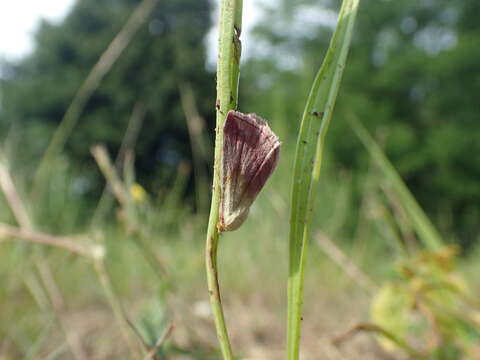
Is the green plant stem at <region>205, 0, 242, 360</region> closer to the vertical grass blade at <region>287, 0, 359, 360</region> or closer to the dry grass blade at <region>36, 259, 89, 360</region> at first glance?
the vertical grass blade at <region>287, 0, 359, 360</region>

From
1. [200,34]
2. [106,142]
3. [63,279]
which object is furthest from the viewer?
[200,34]

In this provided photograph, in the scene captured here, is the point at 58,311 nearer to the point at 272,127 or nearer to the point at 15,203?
the point at 15,203

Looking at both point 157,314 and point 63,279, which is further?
point 63,279

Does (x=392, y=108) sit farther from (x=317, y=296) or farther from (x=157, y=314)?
(x=157, y=314)

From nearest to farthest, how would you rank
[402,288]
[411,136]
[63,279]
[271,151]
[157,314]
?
[271,151]
[157,314]
[402,288]
[63,279]
[411,136]

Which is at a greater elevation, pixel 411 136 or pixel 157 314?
pixel 411 136

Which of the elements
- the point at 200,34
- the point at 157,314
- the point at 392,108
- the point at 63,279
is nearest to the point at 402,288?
the point at 157,314

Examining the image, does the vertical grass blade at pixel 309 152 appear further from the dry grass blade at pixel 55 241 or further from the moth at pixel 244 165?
the dry grass blade at pixel 55 241
